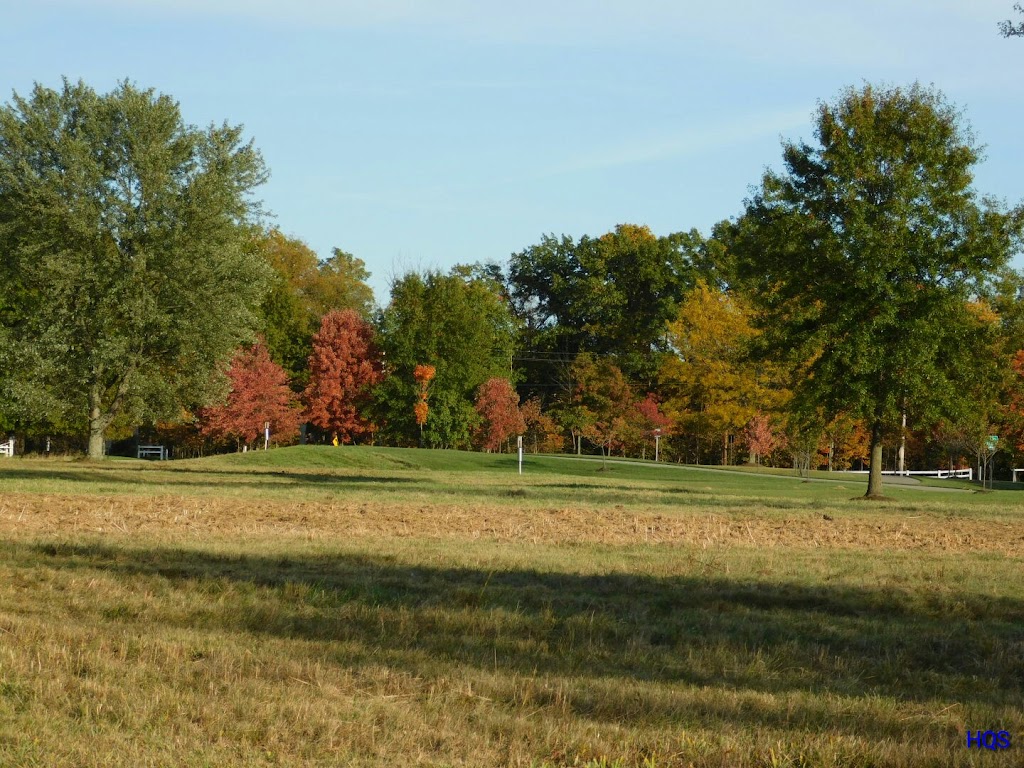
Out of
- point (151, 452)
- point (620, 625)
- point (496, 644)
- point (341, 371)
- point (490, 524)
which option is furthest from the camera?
point (151, 452)

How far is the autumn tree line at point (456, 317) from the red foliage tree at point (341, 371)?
0.56 feet

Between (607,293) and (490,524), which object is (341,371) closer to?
(607,293)

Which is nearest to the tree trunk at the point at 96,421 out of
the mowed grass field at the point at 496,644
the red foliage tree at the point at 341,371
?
the red foliage tree at the point at 341,371

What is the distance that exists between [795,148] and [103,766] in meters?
29.4

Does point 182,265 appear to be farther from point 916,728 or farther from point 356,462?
point 916,728

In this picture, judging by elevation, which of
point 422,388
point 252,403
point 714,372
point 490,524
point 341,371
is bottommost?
point 490,524

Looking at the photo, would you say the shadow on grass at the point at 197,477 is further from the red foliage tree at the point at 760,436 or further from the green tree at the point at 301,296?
the red foliage tree at the point at 760,436

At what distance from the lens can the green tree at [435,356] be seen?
70062 mm

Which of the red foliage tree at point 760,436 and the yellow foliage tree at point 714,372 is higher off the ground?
the yellow foliage tree at point 714,372

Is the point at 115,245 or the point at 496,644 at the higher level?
the point at 115,245

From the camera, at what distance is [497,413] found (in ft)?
221

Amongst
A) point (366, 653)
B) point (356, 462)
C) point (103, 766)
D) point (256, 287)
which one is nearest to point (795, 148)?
point (256, 287)

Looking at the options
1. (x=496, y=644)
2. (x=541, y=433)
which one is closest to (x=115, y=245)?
(x=496, y=644)

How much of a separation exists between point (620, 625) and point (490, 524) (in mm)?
9300
